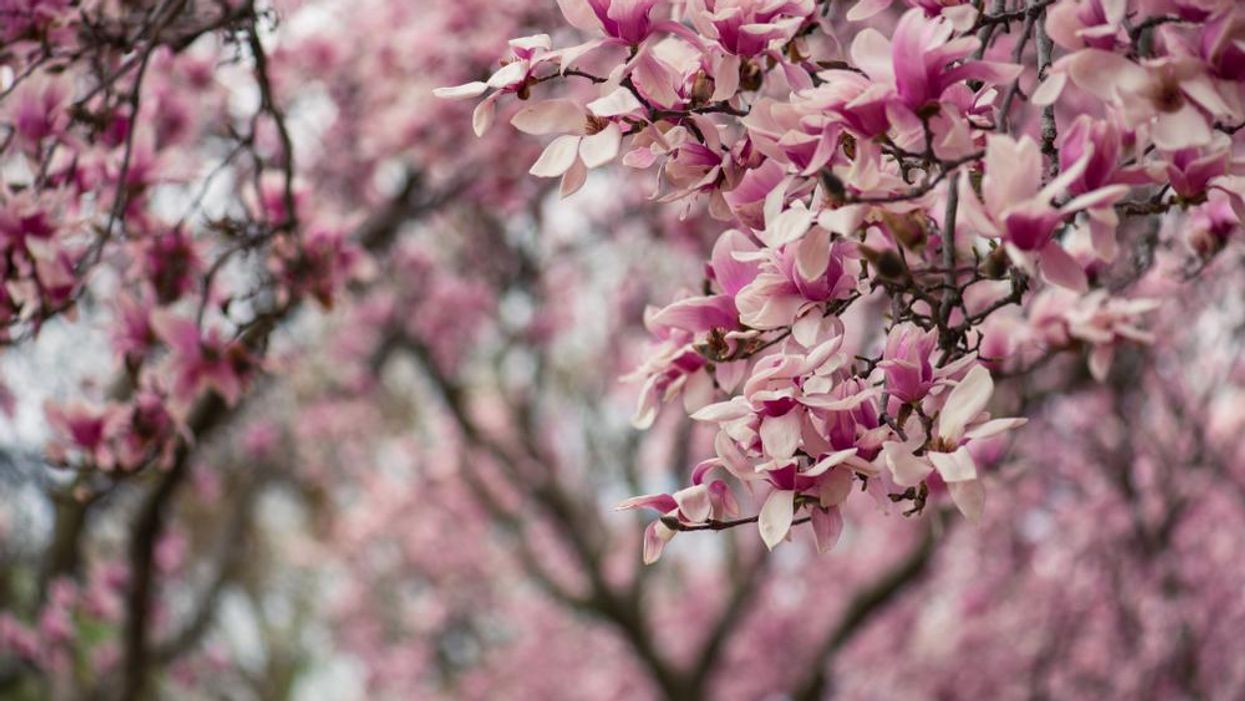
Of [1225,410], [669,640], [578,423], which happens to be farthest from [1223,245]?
[669,640]

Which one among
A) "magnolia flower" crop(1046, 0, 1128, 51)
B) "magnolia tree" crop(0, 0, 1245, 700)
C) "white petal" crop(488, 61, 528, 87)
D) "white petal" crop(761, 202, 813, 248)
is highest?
"magnolia flower" crop(1046, 0, 1128, 51)

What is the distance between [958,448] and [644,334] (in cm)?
589

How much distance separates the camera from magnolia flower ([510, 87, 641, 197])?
109cm

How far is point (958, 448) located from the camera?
1.04 m

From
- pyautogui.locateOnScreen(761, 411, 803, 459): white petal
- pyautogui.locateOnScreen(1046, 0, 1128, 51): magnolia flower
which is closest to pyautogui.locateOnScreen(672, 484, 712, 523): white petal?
pyautogui.locateOnScreen(761, 411, 803, 459): white petal

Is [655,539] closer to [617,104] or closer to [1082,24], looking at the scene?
[617,104]

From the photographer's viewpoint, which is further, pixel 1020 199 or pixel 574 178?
pixel 574 178

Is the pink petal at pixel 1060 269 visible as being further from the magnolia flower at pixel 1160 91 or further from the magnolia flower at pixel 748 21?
the magnolia flower at pixel 748 21

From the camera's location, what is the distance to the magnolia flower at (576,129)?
1.09 metres

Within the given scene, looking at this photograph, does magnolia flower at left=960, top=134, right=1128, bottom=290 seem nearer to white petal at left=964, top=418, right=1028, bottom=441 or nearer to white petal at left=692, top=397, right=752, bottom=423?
white petal at left=964, top=418, right=1028, bottom=441

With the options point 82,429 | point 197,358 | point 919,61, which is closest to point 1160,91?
point 919,61

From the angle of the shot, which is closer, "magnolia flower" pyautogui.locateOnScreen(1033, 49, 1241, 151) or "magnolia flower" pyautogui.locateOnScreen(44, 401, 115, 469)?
"magnolia flower" pyautogui.locateOnScreen(1033, 49, 1241, 151)

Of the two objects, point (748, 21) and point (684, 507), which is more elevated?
point (748, 21)

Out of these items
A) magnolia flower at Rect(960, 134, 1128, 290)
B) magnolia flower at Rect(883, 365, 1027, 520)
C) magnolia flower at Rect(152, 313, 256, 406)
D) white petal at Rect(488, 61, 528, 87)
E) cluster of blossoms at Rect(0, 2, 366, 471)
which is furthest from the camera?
magnolia flower at Rect(152, 313, 256, 406)
